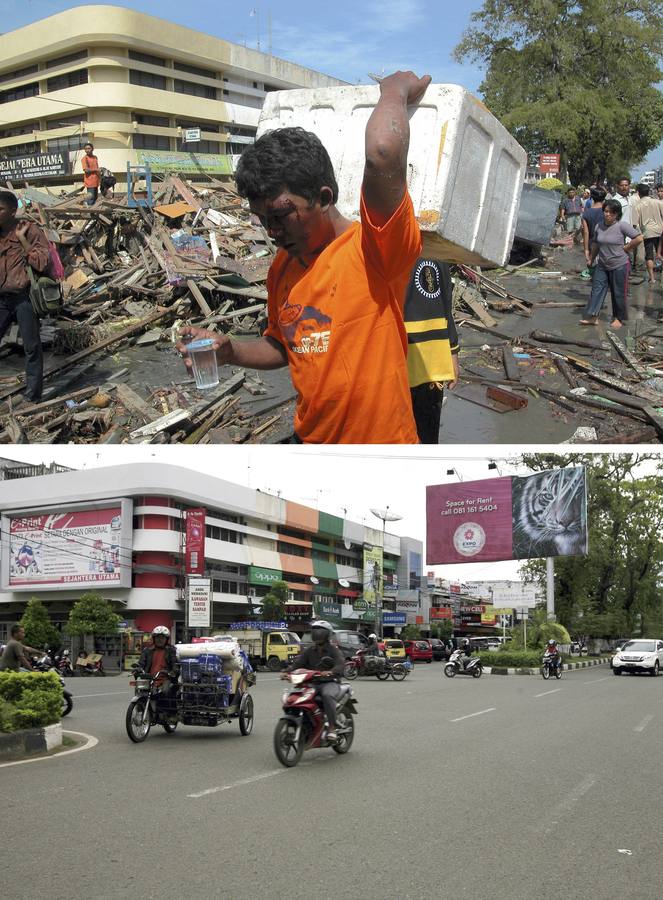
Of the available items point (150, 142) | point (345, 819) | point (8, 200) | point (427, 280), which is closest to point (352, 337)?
point (427, 280)

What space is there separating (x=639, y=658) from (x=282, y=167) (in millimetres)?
25086

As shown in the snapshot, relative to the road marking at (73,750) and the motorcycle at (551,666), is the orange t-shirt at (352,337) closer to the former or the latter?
the road marking at (73,750)

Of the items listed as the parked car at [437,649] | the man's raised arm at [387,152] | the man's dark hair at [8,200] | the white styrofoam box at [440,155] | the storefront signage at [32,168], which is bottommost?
the parked car at [437,649]

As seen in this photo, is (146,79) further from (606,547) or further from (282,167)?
(606,547)

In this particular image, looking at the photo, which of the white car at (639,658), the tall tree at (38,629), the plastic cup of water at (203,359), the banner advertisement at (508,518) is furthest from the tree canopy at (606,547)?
the plastic cup of water at (203,359)

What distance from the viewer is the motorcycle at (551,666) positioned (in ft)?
80.2

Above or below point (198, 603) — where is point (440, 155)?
above

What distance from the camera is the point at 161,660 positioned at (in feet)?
32.9

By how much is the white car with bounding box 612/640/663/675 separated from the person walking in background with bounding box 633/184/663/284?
15.5 meters

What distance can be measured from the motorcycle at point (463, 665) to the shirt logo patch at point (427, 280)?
23134 millimetres

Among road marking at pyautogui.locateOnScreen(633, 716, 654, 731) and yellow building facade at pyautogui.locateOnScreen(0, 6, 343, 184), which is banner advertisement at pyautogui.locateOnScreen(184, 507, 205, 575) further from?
road marking at pyautogui.locateOnScreen(633, 716, 654, 731)

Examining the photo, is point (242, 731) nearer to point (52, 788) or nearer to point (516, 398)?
point (52, 788)

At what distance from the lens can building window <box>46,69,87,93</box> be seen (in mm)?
9172

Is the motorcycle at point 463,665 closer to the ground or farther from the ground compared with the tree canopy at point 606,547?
closer to the ground
